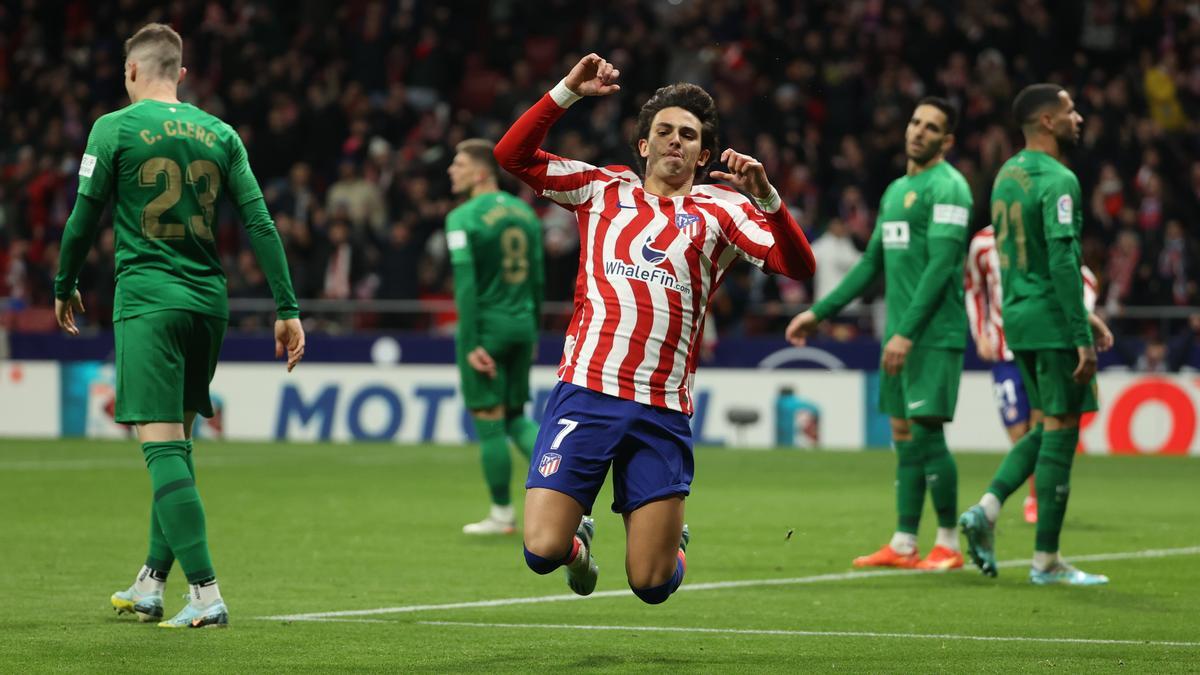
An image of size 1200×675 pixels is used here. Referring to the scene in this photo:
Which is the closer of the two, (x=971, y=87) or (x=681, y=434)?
(x=681, y=434)

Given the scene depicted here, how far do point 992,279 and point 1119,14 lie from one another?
12.2 meters

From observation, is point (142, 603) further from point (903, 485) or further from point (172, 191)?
point (903, 485)

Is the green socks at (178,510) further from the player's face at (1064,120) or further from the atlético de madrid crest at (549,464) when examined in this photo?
the player's face at (1064,120)

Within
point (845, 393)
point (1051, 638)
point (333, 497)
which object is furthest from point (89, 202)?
point (845, 393)

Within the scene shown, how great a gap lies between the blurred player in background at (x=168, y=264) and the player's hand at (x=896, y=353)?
133 inches

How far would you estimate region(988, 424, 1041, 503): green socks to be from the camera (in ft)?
31.2

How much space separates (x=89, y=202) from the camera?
6855 millimetres

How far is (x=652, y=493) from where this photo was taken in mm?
6348

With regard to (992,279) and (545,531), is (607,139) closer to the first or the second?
(992,279)

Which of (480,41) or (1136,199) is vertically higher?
(480,41)

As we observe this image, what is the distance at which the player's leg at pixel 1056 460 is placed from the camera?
8797 mm

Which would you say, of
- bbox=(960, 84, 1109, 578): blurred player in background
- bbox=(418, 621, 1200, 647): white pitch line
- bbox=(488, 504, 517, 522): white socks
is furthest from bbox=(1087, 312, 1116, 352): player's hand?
bbox=(488, 504, 517, 522): white socks

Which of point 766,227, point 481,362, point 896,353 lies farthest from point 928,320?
point 481,362

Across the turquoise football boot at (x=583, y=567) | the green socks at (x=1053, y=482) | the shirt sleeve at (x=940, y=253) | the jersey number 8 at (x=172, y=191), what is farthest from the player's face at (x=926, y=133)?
the jersey number 8 at (x=172, y=191)
